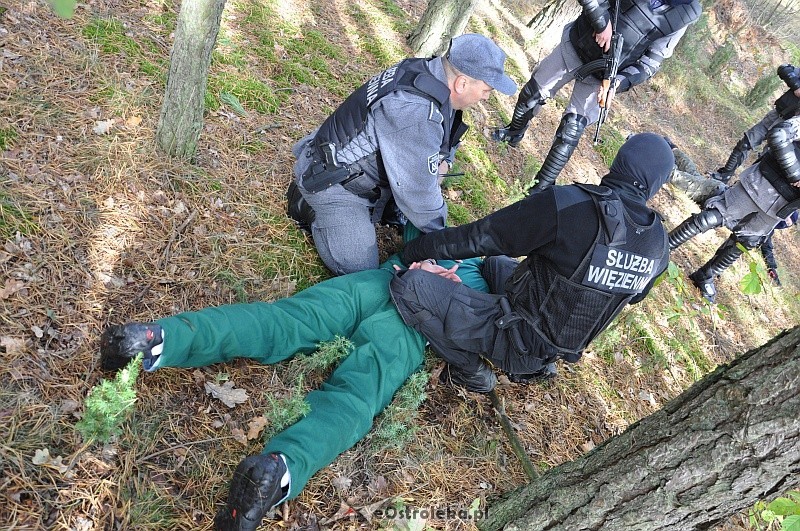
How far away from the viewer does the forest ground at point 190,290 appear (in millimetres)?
2139

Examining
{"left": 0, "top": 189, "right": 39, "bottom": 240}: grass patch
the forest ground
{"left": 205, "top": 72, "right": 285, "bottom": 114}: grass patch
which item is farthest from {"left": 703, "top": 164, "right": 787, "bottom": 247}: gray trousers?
{"left": 0, "top": 189, "right": 39, "bottom": 240}: grass patch

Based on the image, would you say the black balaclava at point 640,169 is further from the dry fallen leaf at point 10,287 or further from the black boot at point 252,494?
the dry fallen leaf at point 10,287

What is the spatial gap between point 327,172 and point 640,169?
1877mm

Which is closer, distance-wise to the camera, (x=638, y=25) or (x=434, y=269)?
(x=434, y=269)

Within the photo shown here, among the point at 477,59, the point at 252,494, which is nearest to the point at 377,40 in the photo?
the point at 477,59

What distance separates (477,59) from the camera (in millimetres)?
3178

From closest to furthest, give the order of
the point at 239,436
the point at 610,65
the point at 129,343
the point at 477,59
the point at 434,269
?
the point at 129,343, the point at 239,436, the point at 477,59, the point at 434,269, the point at 610,65

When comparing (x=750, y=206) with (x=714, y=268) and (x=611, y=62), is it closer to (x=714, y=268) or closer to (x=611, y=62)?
(x=714, y=268)

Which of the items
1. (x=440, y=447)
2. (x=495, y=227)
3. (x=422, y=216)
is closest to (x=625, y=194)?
(x=495, y=227)

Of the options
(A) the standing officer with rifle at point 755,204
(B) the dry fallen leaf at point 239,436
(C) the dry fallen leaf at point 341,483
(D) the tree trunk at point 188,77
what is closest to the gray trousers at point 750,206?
(A) the standing officer with rifle at point 755,204

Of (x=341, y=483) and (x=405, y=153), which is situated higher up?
(x=405, y=153)

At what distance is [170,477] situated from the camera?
2191 millimetres
